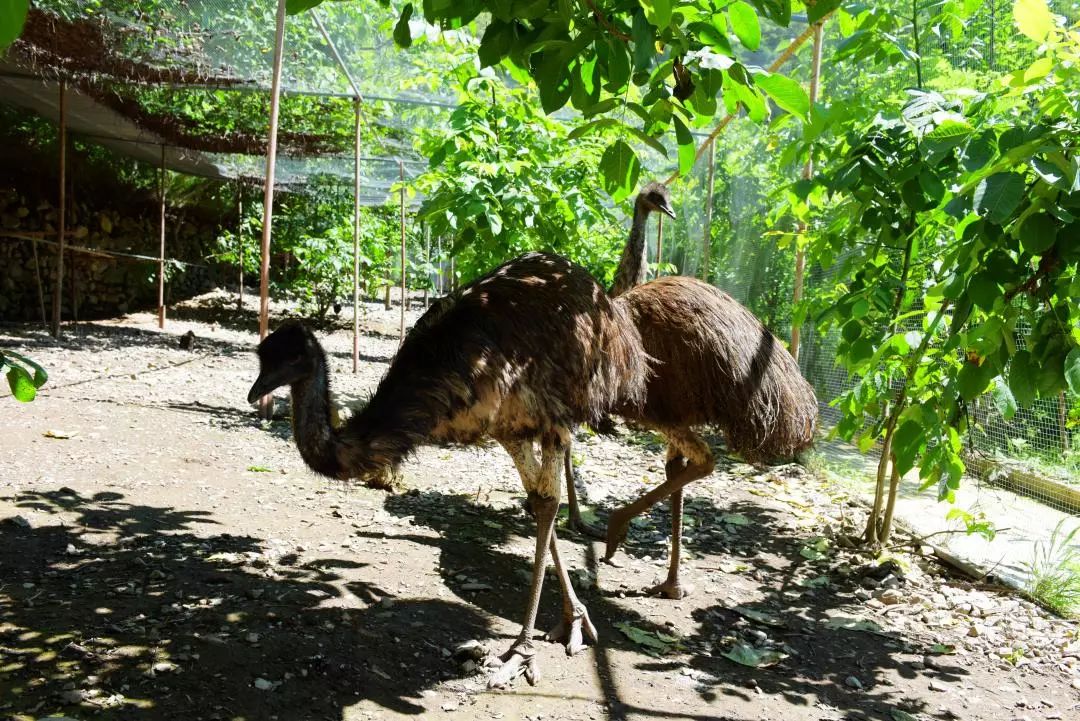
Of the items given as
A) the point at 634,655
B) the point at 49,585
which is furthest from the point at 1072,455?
the point at 49,585

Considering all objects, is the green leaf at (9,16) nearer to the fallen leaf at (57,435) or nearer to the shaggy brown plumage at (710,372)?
the shaggy brown plumage at (710,372)

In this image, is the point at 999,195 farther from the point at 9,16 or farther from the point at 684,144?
the point at 9,16

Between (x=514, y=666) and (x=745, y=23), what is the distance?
2.63 metres

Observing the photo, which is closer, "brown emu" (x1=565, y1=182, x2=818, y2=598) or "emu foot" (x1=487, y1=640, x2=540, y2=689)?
"emu foot" (x1=487, y1=640, x2=540, y2=689)

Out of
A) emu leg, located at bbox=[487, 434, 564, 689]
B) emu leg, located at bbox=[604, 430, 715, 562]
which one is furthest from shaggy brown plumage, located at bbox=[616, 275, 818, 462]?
emu leg, located at bbox=[487, 434, 564, 689]

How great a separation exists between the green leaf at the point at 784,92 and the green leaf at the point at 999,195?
1.82ft

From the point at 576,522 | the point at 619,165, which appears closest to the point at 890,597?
the point at 576,522

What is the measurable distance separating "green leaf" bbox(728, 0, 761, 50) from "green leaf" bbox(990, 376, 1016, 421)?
1643 millimetres

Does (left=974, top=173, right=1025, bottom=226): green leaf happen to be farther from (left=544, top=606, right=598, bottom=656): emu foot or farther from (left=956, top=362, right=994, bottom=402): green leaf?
(left=544, top=606, right=598, bottom=656): emu foot

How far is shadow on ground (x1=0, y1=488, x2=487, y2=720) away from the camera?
9.08 feet

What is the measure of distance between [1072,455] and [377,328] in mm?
14996

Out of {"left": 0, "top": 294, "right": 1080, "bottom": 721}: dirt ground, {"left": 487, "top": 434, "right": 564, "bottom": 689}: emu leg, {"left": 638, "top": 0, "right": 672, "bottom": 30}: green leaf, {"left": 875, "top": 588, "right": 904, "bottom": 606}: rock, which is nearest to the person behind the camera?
{"left": 638, "top": 0, "right": 672, "bottom": 30}: green leaf

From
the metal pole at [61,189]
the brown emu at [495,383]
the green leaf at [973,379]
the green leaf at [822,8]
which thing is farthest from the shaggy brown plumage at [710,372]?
the metal pole at [61,189]

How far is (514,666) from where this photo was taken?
3.41 metres
